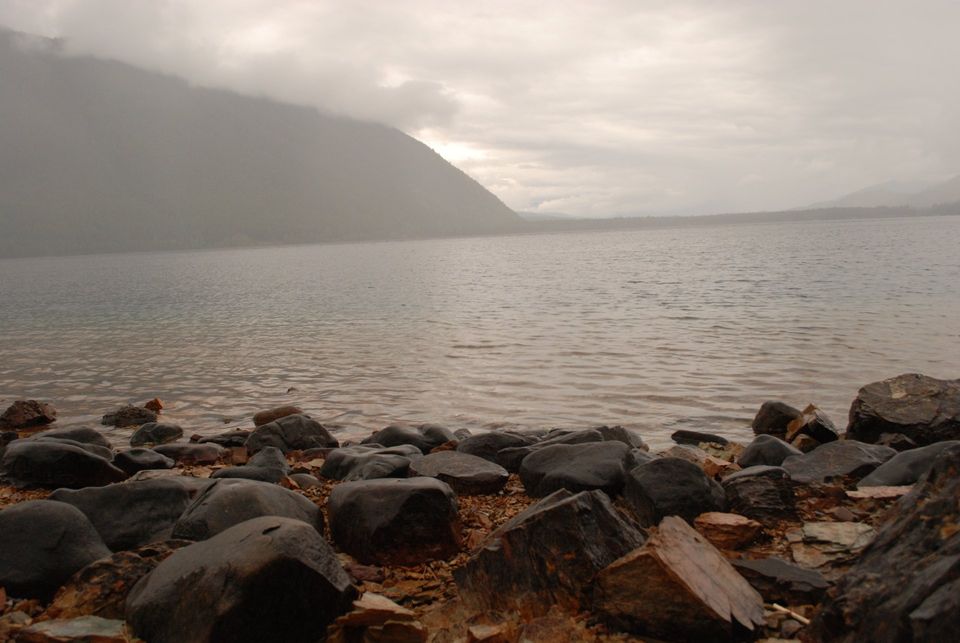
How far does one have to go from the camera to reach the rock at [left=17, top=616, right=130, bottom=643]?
431 cm

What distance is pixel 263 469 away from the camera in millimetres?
8656

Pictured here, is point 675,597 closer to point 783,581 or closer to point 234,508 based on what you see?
point 783,581

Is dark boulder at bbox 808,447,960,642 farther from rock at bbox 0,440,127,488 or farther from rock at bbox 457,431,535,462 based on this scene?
rock at bbox 0,440,127,488

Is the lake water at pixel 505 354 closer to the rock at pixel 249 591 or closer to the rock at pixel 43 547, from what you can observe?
the rock at pixel 43 547

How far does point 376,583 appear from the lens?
17.5ft

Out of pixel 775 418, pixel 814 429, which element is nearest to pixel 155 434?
pixel 775 418

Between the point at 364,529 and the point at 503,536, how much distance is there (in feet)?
→ 4.60

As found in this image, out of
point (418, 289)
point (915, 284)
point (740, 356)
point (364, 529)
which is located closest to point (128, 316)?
point (418, 289)

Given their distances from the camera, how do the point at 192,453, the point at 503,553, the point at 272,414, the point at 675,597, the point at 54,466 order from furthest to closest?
the point at 272,414 < the point at 192,453 < the point at 54,466 < the point at 503,553 < the point at 675,597

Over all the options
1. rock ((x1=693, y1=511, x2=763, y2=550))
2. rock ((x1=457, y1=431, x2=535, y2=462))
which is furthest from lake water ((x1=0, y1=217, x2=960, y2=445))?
rock ((x1=693, y1=511, x2=763, y2=550))

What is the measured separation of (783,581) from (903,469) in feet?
10.7

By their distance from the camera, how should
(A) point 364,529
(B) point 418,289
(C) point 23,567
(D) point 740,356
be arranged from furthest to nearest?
(B) point 418,289
(D) point 740,356
(A) point 364,529
(C) point 23,567

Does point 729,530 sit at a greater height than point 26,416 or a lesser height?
greater

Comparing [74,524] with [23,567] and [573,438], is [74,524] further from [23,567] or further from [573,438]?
[573,438]
